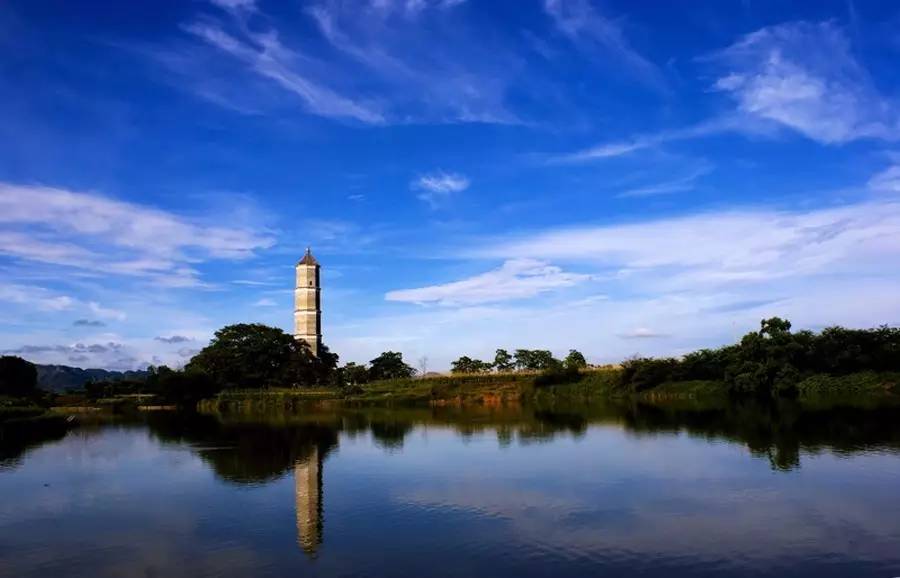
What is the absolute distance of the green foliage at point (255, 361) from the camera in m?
82.6

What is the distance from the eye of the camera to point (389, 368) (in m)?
103

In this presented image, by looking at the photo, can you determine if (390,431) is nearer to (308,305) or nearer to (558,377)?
(558,377)

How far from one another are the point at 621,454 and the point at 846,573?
51.5ft

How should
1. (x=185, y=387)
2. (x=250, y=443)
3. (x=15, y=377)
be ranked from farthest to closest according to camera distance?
1. (x=15, y=377)
2. (x=185, y=387)
3. (x=250, y=443)

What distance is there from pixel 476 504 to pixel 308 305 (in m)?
91.7

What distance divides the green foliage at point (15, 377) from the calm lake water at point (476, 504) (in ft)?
166

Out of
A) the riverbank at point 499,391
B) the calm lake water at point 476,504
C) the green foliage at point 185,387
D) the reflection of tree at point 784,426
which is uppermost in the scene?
the green foliage at point 185,387

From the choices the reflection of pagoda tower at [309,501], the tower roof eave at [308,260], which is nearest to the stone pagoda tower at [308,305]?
the tower roof eave at [308,260]

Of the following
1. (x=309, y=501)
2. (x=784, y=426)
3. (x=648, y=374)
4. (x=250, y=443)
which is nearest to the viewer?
(x=309, y=501)

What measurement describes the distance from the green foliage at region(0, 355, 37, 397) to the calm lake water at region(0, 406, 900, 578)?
5055 centimetres

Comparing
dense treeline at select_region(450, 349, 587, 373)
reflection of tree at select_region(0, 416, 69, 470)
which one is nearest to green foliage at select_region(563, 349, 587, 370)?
dense treeline at select_region(450, 349, 587, 373)

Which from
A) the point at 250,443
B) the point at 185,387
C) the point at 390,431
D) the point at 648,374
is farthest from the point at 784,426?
the point at 185,387

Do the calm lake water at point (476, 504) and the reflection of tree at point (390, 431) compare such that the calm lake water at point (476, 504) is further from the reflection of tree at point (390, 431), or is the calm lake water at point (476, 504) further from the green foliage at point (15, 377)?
the green foliage at point (15, 377)

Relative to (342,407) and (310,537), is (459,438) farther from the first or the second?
(342,407)
